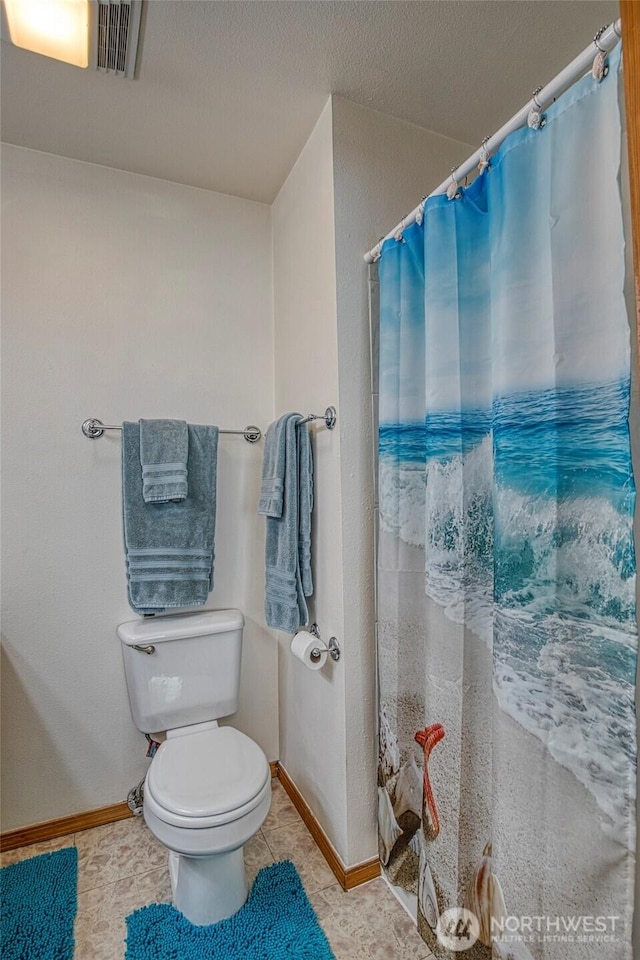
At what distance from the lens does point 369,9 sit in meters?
1.30

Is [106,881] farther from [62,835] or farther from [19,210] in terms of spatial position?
[19,210]

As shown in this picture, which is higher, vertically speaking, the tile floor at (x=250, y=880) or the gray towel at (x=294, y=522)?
the gray towel at (x=294, y=522)

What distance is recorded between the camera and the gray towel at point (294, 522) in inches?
67.9

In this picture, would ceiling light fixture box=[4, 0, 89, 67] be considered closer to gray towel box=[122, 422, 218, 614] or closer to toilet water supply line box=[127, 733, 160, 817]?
gray towel box=[122, 422, 218, 614]

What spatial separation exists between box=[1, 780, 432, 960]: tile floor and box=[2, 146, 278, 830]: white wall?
6.0 inches

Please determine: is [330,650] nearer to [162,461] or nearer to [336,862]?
[336,862]

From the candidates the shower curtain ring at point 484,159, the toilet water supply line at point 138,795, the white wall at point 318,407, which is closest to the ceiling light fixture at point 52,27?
the white wall at point 318,407

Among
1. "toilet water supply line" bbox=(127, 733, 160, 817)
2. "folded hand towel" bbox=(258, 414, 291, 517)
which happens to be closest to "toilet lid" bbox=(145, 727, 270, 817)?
"toilet water supply line" bbox=(127, 733, 160, 817)

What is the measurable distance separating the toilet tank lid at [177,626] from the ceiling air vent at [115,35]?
5.83ft

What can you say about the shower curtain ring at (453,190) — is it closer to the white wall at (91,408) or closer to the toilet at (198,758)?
the white wall at (91,408)

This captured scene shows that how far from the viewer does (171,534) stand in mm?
1854

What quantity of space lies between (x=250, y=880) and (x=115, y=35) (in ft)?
8.31

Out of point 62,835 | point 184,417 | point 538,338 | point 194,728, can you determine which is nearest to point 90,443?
point 184,417

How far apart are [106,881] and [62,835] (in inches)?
12.8
